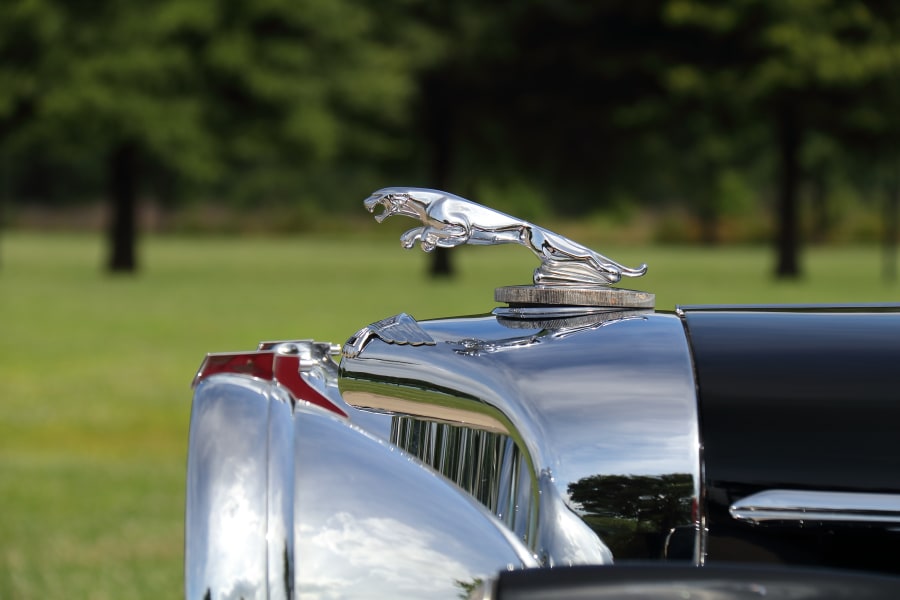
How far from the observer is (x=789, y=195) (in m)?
27.3

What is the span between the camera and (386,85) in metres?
25.2

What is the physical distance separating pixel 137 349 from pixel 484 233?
1149 cm

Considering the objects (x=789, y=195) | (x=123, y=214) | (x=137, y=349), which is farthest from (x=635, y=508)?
(x=789, y=195)

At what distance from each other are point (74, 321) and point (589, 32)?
15.8 metres

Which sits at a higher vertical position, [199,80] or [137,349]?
[199,80]

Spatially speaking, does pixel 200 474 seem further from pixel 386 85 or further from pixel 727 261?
pixel 727 261

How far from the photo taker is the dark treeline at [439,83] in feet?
76.7

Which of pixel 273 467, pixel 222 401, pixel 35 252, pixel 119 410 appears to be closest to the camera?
pixel 273 467

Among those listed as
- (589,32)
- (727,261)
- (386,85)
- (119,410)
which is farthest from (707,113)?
(119,410)

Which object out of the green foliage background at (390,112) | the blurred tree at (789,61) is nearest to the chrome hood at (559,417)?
the green foliage background at (390,112)

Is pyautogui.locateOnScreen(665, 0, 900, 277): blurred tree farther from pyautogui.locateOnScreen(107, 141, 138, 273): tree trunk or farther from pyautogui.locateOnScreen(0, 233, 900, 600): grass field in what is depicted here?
pyautogui.locateOnScreen(107, 141, 138, 273): tree trunk

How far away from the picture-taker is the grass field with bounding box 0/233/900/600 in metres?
5.25

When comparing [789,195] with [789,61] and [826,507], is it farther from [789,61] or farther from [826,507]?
[826,507]

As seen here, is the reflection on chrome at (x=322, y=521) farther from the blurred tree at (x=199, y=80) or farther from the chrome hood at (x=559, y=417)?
the blurred tree at (x=199, y=80)
